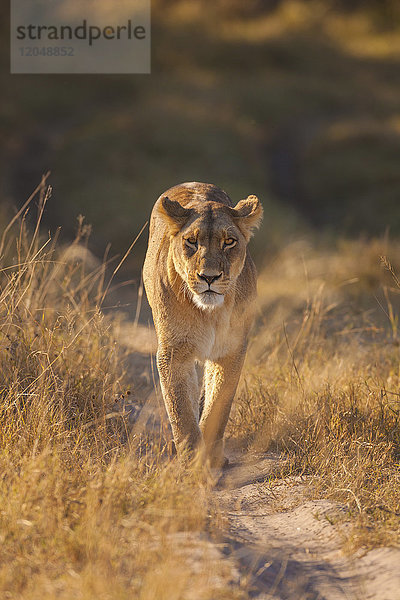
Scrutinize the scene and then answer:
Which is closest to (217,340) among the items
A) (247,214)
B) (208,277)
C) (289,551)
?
(208,277)

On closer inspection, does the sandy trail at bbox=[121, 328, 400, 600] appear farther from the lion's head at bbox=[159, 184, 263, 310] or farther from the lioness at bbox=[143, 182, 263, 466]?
the lion's head at bbox=[159, 184, 263, 310]

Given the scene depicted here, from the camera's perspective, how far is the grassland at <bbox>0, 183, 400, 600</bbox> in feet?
10.4

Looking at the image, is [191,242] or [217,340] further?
[217,340]

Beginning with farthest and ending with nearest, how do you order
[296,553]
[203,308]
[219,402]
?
[219,402]
[203,308]
[296,553]

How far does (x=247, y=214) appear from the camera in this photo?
509 centimetres

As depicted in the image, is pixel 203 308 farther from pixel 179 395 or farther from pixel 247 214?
pixel 247 214

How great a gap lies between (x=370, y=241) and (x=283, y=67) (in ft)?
57.6

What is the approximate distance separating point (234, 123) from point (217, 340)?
61.5 ft

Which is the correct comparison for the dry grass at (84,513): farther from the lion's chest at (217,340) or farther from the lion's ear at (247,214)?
the lion's ear at (247,214)

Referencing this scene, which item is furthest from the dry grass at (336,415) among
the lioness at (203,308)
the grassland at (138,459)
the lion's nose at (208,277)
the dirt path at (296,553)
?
the lion's nose at (208,277)

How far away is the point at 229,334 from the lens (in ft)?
16.8

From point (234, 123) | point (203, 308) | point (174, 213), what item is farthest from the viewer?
point (234, 123)

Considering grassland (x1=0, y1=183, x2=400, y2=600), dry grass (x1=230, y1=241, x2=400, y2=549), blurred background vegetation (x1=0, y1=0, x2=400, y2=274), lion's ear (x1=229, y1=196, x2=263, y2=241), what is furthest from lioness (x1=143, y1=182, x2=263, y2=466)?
blurred background vegetation (x1=0, y1=0, x2=400, y2=274)

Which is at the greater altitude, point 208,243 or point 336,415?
point 208,243
